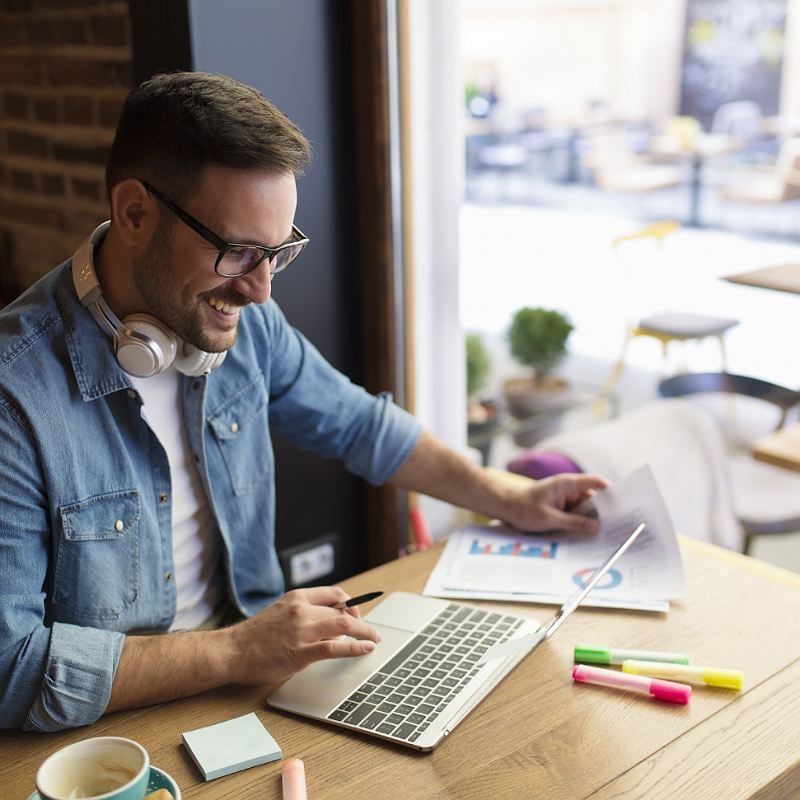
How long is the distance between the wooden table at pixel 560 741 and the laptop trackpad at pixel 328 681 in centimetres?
2

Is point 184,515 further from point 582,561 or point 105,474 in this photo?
point 582,561

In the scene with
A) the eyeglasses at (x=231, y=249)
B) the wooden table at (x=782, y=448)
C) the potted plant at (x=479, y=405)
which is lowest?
the potted plant at (x=479, y=405)

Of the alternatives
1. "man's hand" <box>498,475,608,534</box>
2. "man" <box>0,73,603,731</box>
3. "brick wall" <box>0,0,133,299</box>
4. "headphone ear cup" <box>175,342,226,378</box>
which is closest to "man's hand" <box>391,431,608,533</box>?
"man's hand" <box>498,475,608,534</box>

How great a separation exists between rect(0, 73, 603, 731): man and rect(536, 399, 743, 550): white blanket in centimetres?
93

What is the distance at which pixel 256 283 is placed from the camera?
1262mm

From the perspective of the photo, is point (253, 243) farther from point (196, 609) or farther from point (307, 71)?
point (307, 71)

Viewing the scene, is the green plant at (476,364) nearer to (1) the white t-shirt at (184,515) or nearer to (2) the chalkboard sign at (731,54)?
(2) the chalkboard sign at (731,54)

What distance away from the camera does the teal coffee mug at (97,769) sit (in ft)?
2.82

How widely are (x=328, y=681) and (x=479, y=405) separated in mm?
1415

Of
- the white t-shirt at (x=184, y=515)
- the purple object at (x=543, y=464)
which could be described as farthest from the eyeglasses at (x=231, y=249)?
the purple object at (x=543, y=464)

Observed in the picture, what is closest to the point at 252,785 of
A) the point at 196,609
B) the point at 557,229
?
the point at 196,609

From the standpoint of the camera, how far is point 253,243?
1.22m

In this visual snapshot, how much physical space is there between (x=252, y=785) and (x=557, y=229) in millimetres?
1558

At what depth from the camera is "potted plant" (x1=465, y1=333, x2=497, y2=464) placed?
8.09 ft
